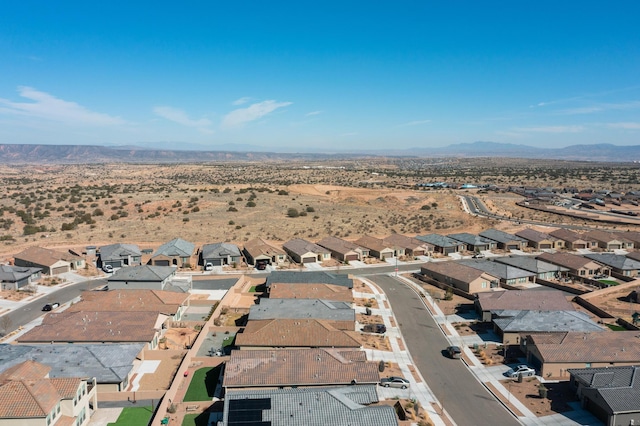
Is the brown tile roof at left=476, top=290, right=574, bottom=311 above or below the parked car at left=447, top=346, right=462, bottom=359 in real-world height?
above

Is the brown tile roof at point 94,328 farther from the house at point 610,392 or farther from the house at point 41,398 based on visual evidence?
the house at point 610,392

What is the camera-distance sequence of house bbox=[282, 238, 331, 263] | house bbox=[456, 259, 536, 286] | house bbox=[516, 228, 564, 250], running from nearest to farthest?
house bbox=[456, 259, 536, 286], house bbox=[282, 238, 331, 263], house bbox=[516, 228, 564, 250]

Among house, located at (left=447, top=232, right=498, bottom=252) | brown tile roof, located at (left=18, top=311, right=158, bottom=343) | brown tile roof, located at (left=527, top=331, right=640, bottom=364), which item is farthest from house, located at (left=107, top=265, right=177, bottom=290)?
house, located at (left=447, top=232, right=498, bottom=252)

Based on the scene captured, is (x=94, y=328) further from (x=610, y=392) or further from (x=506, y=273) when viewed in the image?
(x=506, y=273)

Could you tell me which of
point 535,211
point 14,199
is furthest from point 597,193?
point 14,199

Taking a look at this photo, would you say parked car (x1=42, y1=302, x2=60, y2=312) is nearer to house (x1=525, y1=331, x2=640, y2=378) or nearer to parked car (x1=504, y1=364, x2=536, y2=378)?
parked car (x1=504, y1=364, x2=536, y2=378)

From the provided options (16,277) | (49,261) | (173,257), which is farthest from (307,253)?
(16,277)

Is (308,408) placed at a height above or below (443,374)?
above
